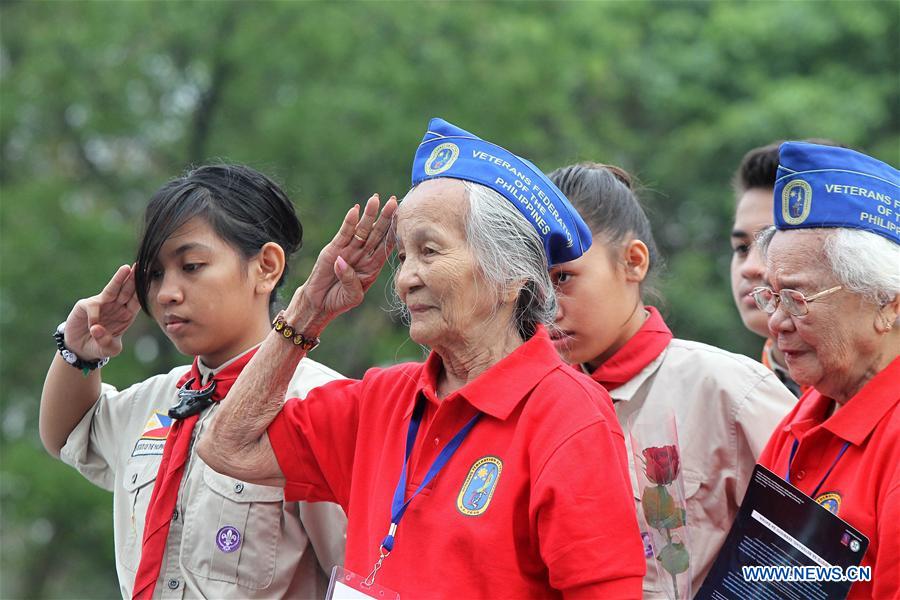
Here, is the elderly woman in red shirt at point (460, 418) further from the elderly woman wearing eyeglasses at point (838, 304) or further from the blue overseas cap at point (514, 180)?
the elderly woman wearing eyeglasses at point (838, 304)

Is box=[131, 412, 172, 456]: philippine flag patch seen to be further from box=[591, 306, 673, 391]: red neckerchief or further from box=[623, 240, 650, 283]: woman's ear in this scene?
box=[623, 240, 650, 283]: woman's ear

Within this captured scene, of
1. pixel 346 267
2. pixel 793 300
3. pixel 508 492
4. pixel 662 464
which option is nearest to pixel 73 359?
pixel 346 267

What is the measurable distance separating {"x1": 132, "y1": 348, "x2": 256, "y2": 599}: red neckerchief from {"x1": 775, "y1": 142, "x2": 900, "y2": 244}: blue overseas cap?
65.4 inches

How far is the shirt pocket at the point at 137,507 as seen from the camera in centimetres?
353

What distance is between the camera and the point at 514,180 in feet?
9.02

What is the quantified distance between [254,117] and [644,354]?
33.1 feet

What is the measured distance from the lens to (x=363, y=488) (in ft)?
9.22

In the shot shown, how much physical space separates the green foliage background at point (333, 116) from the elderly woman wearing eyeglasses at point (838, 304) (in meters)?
8.39

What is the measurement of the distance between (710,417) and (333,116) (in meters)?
9.31

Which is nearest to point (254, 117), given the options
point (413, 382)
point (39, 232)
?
point (39, 232)

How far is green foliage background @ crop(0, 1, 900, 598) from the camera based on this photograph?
39.3ft

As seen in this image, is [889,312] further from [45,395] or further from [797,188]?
[45,395]

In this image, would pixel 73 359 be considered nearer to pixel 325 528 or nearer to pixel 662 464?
pixel 325 528

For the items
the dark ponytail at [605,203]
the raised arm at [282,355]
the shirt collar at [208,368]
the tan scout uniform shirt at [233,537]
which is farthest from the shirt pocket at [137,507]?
the dark ponytail at [605,203]
